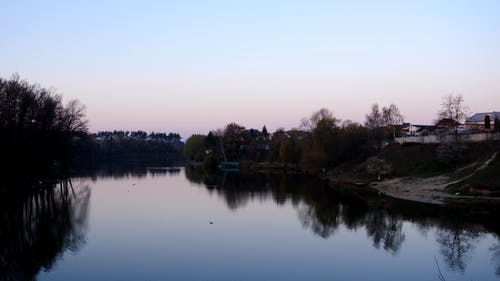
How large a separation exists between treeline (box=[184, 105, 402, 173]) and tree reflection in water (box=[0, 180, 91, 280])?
4310cm

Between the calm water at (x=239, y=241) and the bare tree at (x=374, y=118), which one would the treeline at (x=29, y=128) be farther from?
the bare tree at (x=374, y=118)

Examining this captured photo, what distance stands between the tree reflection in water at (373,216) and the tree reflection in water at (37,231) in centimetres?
1379

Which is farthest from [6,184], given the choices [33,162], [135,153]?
[135,153]

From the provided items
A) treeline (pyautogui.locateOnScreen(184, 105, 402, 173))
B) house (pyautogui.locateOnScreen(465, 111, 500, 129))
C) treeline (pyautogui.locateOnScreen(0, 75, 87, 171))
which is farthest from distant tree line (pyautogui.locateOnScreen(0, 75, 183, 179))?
house (pyautogui.locateOnScreen(465, 111, 500, 129))

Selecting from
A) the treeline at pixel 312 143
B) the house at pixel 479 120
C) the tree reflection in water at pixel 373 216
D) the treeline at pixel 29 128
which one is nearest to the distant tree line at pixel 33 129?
the treeline at pixel 29 128

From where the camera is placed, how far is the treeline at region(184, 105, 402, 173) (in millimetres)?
75562

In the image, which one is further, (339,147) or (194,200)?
(339,147)

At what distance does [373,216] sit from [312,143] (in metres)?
44.4

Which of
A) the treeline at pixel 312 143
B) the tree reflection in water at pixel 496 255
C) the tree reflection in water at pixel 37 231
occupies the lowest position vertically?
the tree reflection in water at pixel 496 255

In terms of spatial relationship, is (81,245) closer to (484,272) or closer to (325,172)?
(484,272)

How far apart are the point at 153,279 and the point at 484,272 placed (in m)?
14.5

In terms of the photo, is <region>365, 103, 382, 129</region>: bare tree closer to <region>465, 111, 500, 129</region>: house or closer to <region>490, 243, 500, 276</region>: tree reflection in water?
<region>465, 111, 500, 129</region>: house

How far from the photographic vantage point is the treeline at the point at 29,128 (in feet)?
137

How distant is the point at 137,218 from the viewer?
33.1m
